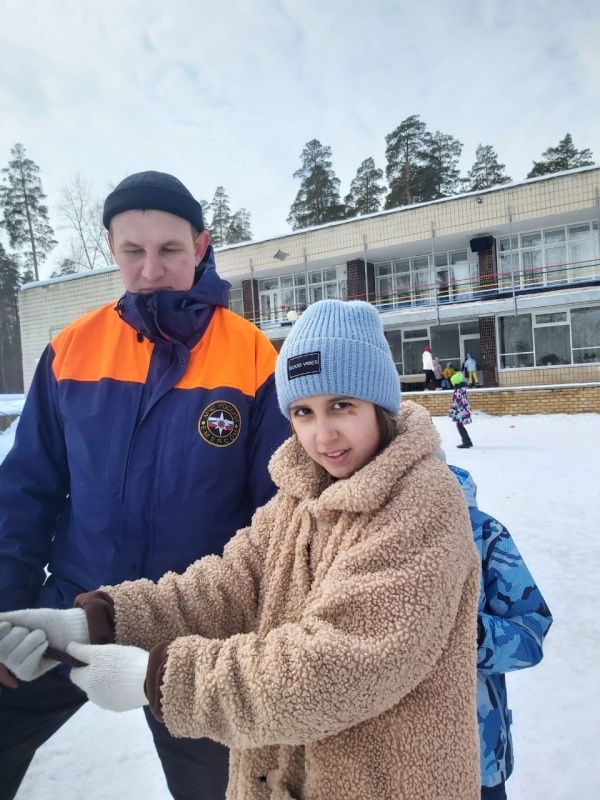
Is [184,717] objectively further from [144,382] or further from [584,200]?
[584,200]

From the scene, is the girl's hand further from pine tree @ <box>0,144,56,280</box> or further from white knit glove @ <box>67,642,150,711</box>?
pine tree @ <box>0,144,56,280</box>

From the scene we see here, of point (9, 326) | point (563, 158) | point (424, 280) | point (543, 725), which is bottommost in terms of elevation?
point (543, 725)

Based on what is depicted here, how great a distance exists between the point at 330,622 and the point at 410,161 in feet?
116

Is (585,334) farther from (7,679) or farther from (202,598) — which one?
(7,679)

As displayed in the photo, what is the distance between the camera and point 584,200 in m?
18.0

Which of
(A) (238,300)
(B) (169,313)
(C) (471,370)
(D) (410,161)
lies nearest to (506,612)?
(B) (169,313)

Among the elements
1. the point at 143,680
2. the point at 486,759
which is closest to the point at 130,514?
the point at 143,680

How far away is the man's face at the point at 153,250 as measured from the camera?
1579mm

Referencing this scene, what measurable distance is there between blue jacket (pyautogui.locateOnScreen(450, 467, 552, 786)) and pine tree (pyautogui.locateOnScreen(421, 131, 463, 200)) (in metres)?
33.7

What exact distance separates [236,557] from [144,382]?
2.14ft

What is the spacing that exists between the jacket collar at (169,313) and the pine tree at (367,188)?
115ft

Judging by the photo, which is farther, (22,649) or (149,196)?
(149,196)

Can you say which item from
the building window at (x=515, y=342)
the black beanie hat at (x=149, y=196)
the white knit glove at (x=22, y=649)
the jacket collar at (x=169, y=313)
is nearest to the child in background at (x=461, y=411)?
the jacket collar at (x=169, y=313)

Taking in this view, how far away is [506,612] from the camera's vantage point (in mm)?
1531
